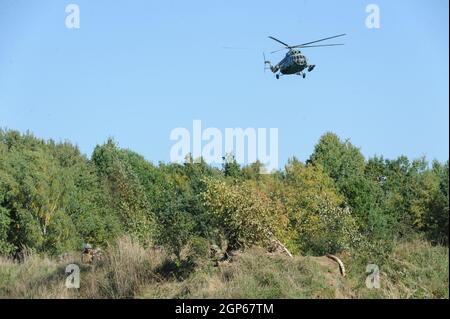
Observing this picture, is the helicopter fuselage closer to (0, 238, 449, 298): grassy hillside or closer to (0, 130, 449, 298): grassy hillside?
(0, 130, 449, 298): grassy hillside

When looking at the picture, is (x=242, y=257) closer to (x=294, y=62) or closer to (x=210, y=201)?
(x=210, y=201)

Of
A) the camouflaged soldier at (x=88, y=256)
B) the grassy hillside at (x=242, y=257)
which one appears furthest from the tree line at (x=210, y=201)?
the camouflaged soldier at (x=88, y=256)

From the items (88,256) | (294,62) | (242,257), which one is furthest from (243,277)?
(294,62)

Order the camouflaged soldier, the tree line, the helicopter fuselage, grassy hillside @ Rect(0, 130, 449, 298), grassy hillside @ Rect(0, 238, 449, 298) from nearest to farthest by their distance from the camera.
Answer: grassy hillside @ Rect(0, 238, 449, 298)
grassy hillside @ Rect(0, 130, 449, 298)
the tree line
the camouflaged soldier
the helicopter fuselage

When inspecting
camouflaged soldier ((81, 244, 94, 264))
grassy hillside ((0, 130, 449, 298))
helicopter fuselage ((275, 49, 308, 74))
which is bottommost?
camouflaged soldier ((81, 244, 94, 264))

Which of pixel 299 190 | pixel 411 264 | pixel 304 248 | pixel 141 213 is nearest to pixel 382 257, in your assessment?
pixel 411 264

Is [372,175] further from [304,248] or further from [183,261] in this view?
[183,261]

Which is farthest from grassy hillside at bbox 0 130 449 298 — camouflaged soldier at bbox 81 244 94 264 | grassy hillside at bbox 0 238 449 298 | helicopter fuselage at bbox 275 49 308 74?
helicopter fuselage at bbox 275 49 308 74

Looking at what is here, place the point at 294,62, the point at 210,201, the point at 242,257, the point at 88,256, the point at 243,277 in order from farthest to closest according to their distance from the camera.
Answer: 1. the point at 294,62
2. the point at 88,256
3. the point at 210,201
4. the point at 242,257
5. the point at 243,277

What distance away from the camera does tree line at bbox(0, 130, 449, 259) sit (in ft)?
85.7

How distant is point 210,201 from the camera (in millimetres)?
26672

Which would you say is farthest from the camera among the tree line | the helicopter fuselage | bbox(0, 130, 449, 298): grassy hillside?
the helicopter fuselage

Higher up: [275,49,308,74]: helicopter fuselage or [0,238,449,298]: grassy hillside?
[275,49,308,74]: helicopter fuselage

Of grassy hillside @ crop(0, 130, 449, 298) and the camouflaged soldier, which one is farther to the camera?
the camouflaged soldier
